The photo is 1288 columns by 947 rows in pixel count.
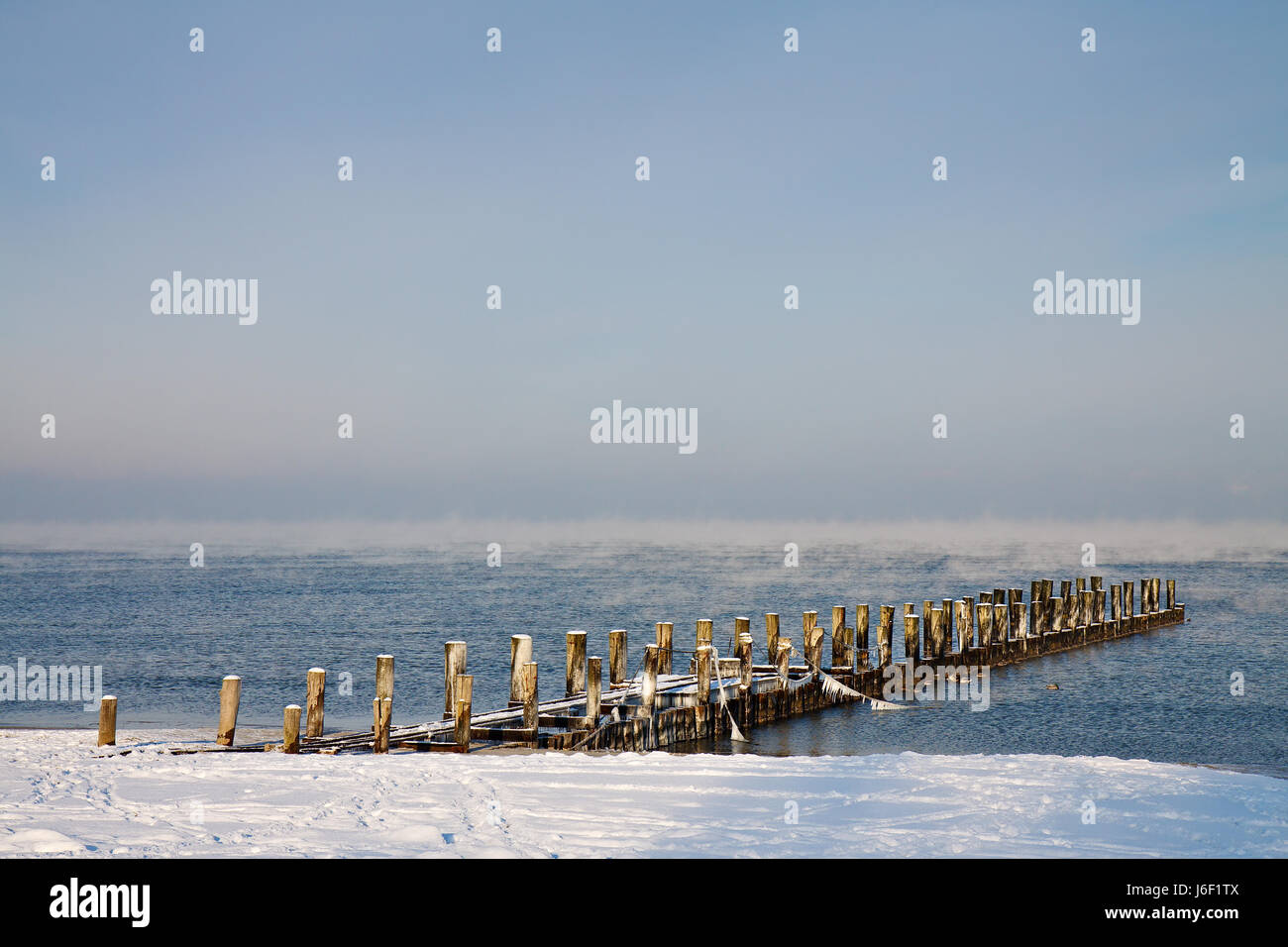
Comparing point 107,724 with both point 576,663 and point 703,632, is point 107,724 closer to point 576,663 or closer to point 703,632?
point 576,663

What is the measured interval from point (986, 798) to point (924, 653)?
21.2m

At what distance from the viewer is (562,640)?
38875mm

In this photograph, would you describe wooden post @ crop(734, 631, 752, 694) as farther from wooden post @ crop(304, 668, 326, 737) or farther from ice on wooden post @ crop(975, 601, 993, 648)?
ice on wooden post @ crop(975, 601, 993, 648)

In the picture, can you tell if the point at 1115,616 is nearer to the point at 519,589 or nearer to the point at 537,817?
the point at 519,589

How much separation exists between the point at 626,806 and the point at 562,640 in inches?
1140

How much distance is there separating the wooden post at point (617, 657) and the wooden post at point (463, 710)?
6.12 metres

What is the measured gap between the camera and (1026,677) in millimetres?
29750

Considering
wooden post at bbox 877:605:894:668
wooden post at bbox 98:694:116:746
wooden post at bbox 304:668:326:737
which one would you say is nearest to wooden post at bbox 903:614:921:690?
wooden post at bbox 877:605:894:668

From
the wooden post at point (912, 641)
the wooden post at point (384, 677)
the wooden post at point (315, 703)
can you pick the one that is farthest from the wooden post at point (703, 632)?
the wooden post at point (912, 641)

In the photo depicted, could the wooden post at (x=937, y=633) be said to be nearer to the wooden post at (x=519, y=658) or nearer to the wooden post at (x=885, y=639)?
the wooden post at (x=885, y=639)

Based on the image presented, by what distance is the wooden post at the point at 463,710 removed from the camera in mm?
14469

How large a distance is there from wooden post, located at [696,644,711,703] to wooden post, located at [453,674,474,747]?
5573mm

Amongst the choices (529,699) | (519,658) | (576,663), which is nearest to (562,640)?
(576,663)
